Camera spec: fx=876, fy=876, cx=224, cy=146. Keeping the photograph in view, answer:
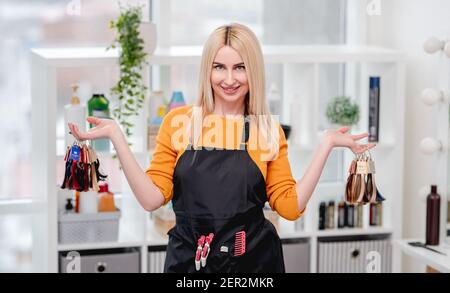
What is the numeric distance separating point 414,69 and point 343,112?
1.06 ft

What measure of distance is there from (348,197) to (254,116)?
28cm

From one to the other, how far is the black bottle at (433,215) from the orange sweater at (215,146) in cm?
116

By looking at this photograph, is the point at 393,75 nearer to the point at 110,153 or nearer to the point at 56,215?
the point at 110,153

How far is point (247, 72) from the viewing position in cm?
178

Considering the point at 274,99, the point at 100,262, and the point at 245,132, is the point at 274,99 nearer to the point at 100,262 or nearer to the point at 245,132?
the point at 100,262

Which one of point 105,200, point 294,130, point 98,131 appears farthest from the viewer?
point 294,130

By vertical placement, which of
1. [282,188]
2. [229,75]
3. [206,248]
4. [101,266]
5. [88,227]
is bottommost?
[101,266]

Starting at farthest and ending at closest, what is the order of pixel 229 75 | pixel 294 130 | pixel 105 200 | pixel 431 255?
pixel 294 130 < pixel 105 200 < pixel 431 255 < pixel 229 75

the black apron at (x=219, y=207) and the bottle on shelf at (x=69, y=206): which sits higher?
the black apron at (x=219, y=207)

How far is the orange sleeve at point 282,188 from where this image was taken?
1795mm

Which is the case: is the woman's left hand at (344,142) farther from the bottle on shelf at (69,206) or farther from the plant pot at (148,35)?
the bottle on shelf at (69,206)

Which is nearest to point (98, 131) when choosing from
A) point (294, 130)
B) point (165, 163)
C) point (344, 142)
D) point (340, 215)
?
point (165, 163)

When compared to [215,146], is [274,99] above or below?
above

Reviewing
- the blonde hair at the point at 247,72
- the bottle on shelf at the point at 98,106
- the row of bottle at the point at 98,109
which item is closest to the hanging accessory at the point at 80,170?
the blonde hair at the point at 247,72
